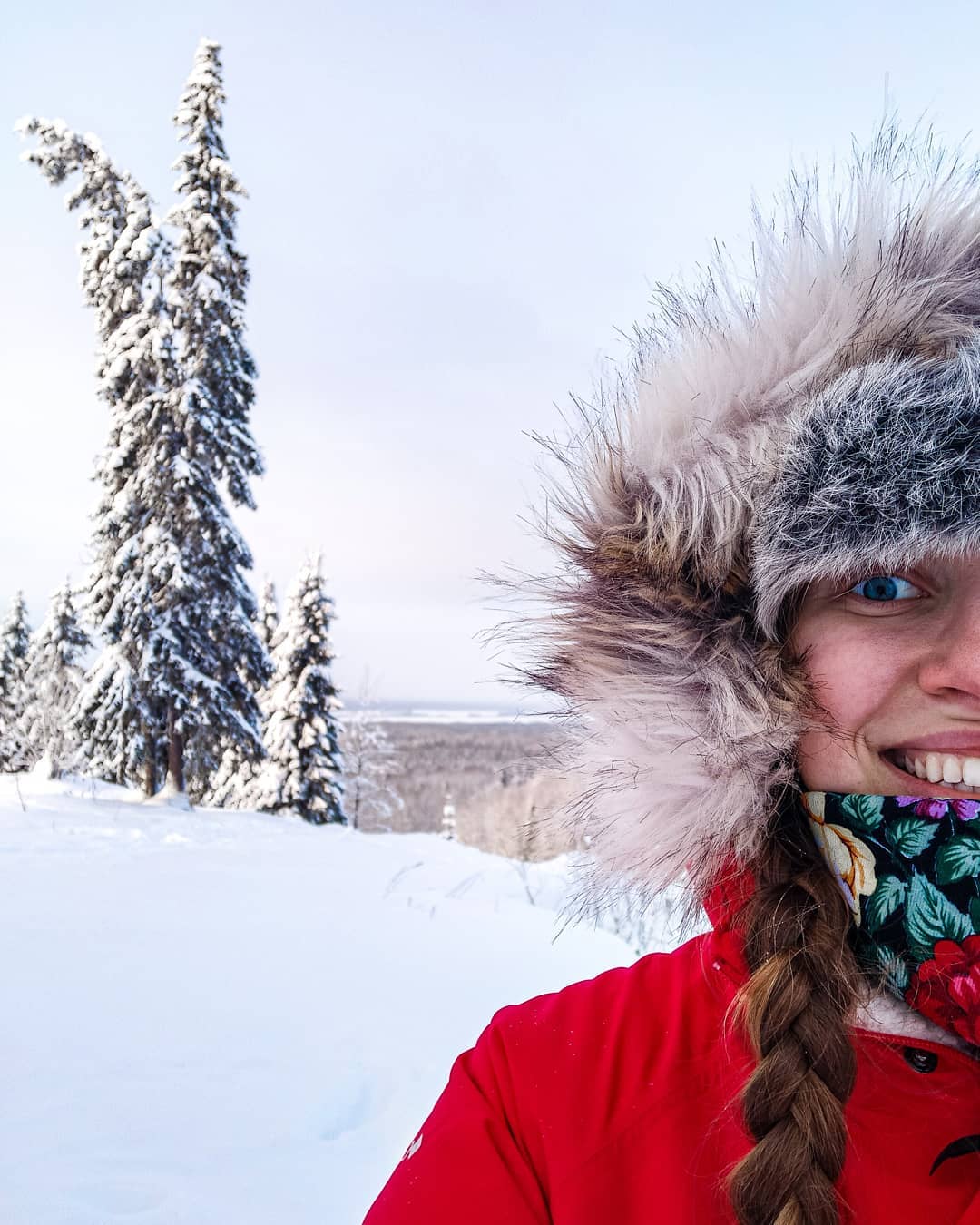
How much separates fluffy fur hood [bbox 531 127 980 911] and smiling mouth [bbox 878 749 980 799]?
16cm

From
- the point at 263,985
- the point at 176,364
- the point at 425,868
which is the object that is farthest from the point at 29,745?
the point at 263,985

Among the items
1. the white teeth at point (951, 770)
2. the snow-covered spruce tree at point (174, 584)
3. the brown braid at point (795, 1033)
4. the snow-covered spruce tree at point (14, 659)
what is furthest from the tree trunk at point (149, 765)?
the snow-covered spruce tree at point (14, 659)

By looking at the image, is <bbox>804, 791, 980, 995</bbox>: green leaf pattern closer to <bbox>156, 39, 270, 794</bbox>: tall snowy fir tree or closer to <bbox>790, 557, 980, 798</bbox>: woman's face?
<bbox>790, 557, 980, 798</bbox>: woman's face

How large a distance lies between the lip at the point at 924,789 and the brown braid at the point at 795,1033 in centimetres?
19

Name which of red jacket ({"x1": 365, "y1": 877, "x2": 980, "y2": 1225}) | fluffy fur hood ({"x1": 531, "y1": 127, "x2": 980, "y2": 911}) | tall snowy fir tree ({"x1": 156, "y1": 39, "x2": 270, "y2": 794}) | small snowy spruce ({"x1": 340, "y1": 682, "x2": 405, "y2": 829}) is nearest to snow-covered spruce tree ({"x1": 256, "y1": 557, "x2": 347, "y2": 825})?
tall snowy fir tree ({"x1": 156, "y1": 39, "x2": 270, "y2": 794})

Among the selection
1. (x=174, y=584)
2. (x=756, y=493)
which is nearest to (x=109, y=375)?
(x=174, y=584)

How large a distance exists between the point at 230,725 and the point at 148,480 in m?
4.76

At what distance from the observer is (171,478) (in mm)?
12641

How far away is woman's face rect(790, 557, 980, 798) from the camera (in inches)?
41.6

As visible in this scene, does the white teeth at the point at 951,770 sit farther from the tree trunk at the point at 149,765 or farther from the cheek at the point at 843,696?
the tree trunk at the point at 149,765

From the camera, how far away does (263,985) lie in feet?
10.5

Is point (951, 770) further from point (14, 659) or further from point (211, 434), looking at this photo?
point (14, 659)

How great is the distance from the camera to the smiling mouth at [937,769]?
3.46ft

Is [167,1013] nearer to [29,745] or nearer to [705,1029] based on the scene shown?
[705,1029]
